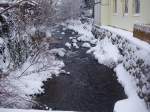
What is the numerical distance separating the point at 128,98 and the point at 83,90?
2.20 metres

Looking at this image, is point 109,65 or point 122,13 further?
point 122,13

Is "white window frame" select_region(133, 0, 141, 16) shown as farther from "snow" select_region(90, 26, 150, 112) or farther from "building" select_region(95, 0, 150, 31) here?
"snow" select_region(90, 26, 150, 112)

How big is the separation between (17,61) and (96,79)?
3.30 meters

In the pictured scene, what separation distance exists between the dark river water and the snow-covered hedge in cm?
75

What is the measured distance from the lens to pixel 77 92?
1134cm

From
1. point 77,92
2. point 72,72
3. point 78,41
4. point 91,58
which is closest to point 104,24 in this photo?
point 78,41

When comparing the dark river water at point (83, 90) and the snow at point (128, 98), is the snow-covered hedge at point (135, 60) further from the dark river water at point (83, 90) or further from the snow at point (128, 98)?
the dark river water at point (83, 90)

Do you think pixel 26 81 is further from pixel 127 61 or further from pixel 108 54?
pixel 108 54

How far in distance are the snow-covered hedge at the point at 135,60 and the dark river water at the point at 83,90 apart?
0.75 metres

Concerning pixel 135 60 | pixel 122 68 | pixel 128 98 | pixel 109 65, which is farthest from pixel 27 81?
pixel 109 65

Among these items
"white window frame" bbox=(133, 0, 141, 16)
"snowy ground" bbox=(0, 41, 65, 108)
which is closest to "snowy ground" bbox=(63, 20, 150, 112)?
"white window frame" bbox=(133, 0, 141, 16)

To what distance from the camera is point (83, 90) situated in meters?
11.6

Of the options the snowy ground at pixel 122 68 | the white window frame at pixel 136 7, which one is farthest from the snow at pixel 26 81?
the white window frame at pixel 136 7

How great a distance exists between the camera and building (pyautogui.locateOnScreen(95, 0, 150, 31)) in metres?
13.8
